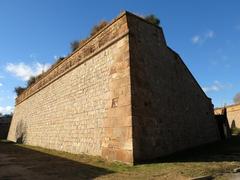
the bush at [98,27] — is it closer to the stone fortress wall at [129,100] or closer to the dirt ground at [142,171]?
the stone fortress wall at [129,100]

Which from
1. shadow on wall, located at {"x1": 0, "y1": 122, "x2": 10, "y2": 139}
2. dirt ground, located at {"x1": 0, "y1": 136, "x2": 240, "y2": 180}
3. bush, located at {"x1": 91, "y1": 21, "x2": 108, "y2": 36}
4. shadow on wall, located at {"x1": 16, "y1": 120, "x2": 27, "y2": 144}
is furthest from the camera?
shadow on wall, located at {"x1": 0, "y1": 122, "x2": 10, "y2": 139}

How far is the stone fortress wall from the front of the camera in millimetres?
8742

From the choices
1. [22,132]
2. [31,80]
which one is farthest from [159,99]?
[31,80]

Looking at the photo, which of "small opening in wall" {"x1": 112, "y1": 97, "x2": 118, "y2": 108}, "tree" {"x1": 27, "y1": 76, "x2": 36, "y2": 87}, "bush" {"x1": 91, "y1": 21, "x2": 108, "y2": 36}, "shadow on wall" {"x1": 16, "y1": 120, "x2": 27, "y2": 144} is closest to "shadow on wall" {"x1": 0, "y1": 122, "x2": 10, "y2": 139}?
"tree" {"x1": 27, "y1": 76, "x2": 36, "y2": 87}

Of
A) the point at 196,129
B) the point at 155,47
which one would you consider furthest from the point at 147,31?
the point at 196,129

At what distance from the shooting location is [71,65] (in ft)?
47.0

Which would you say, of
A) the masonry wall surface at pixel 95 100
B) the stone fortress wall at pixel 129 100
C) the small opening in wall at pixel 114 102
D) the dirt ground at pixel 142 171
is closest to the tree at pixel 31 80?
the masonry wall surface at pixel 95 100

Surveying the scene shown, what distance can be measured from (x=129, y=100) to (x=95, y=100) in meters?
2.50

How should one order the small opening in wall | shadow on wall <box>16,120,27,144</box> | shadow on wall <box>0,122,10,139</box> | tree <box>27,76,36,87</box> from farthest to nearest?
shadow on wall <box>0,122,10,139</box>, tree <box>27,76,36,87</box>, shadow on wall <box>16,120,27,144</box>, the small opening in wall

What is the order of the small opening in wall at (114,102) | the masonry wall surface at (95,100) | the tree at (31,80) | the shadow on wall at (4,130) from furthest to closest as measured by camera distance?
the shadow on wall at (4,130) < the tree at (31,80) < the small opening in wall at (114,102) < the masonry wall surface at (95,100)

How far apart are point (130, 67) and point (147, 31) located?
2277mm

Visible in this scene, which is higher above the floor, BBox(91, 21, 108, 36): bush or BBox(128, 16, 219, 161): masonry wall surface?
BBox(91, 21, 108, 36): bush

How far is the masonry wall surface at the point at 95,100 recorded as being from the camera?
888 cm

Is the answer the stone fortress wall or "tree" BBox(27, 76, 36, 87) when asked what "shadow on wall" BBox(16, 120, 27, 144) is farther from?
the stone fortress wall
